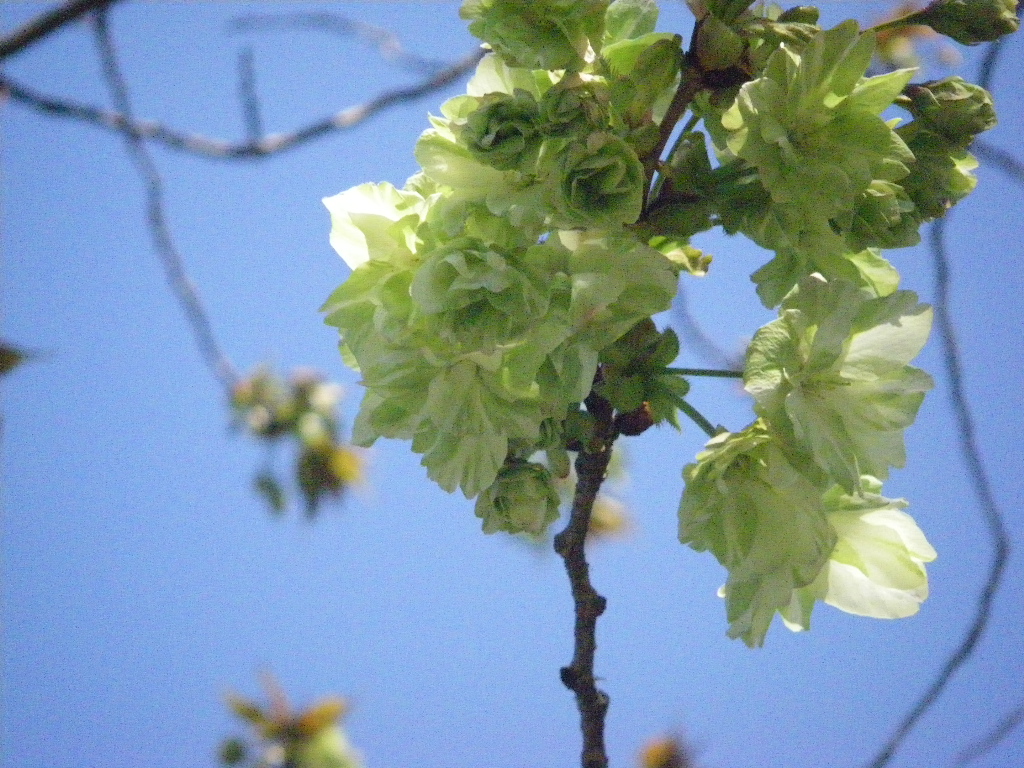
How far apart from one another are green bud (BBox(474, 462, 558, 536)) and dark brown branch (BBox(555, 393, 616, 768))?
0.06 meters

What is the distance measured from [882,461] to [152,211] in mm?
1796

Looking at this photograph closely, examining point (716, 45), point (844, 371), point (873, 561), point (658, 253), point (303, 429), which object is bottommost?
point (873, 561)

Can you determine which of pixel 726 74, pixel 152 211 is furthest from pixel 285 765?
pixel 726 74

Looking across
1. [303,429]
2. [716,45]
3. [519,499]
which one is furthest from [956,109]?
[303,429]

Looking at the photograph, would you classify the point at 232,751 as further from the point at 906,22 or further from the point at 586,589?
the point at 906,22

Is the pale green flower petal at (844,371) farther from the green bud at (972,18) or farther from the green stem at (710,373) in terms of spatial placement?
the green bud at (972,18)

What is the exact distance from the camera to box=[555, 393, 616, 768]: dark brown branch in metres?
0.90

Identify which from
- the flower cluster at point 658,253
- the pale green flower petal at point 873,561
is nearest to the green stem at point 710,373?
the flower cluster at point 658,253

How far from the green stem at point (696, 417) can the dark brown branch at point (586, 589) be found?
2.8 inches

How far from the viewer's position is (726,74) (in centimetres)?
80

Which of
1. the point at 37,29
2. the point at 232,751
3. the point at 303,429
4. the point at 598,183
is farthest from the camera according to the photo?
the point at 303,429

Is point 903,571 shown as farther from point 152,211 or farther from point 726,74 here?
point 152,211

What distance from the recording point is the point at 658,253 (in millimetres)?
783

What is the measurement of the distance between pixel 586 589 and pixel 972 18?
0.66m
